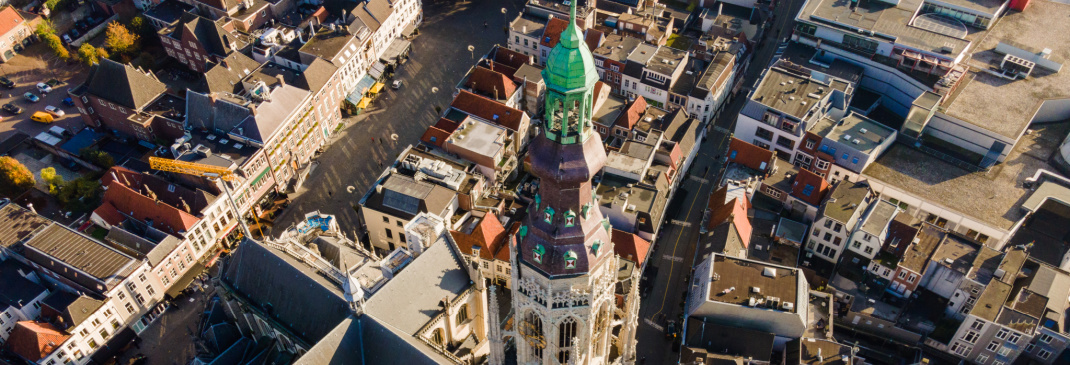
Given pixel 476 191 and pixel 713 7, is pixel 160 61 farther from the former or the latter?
pixel 713 7

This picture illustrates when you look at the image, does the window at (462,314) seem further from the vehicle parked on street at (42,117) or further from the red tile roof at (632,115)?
the vehicle parked on street at (42,117)

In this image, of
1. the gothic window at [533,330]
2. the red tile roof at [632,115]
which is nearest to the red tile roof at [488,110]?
the red tile roof at [632,115]

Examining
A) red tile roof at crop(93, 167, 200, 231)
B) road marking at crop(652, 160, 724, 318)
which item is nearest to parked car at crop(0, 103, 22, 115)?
red tile roof at crop(93, 167, 200, 231)

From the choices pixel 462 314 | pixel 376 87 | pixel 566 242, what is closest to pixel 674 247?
pixel 462 314

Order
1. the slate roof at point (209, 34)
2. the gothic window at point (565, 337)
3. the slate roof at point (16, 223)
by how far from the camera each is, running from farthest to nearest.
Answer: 1. the slate roof at point (209, 34)
2. the slate roof at point (16, 223)
3. the gothic window at point (565, 337)

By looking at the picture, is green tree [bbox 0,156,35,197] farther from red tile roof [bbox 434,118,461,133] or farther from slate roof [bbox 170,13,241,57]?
red tile roof [bbox 434,118,461,133]
